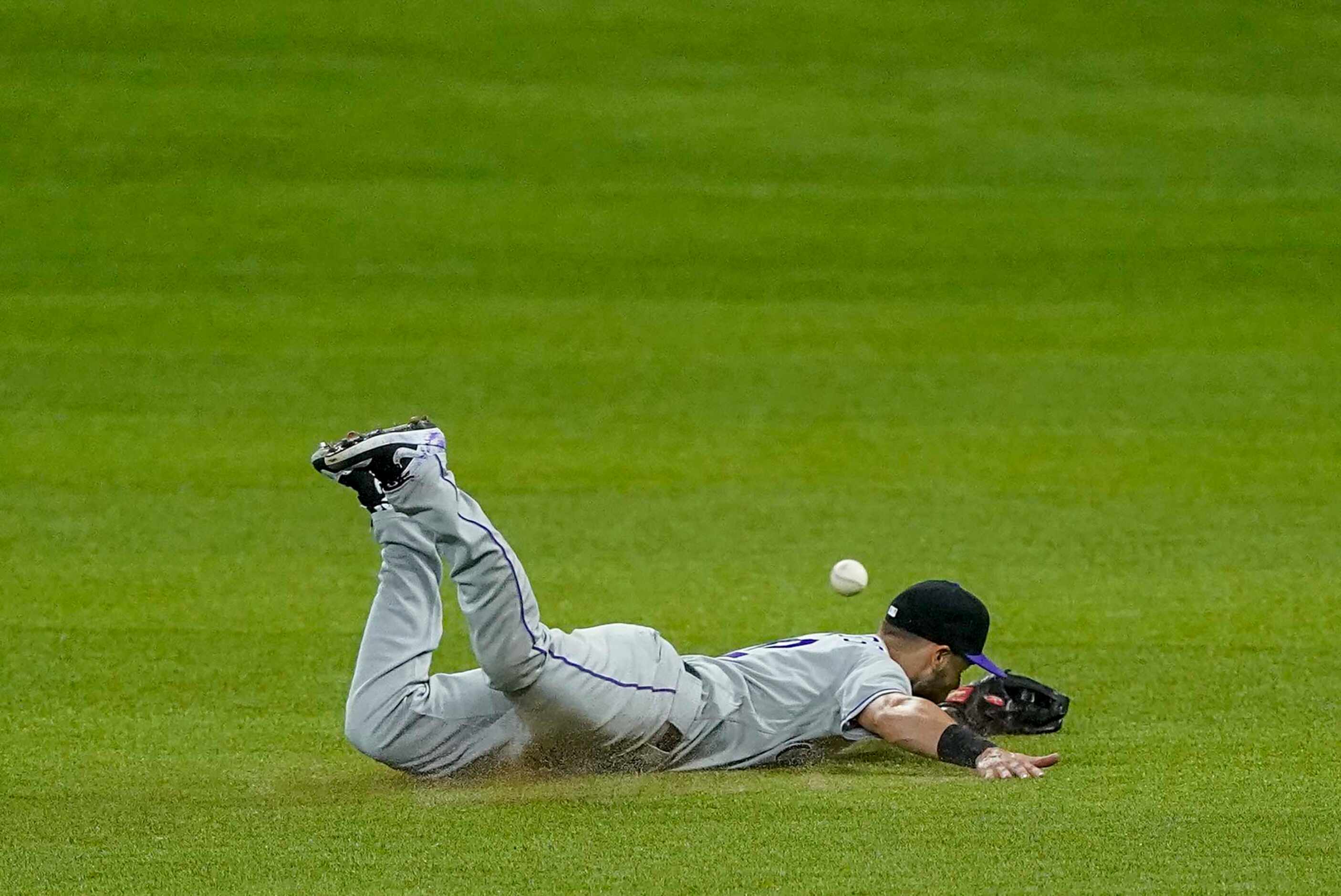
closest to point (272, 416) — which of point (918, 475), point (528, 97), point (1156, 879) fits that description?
point (918, 475)

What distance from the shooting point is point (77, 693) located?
297 inches

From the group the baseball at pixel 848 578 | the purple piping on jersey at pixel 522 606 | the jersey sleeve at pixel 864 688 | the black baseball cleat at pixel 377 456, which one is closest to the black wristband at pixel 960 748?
the jersey sleeve at pixel 864 688

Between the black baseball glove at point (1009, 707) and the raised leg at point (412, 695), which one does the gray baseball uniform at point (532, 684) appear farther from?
the black baseball glove at point (1009, 707)

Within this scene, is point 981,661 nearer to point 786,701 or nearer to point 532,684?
point 786,701

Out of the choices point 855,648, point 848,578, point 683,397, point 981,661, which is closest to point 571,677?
point 855,648

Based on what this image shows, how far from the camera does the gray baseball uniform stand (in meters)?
5.89

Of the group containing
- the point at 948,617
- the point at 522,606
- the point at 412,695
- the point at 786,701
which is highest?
the point at 522,606

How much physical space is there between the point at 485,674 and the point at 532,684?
22 centimetres

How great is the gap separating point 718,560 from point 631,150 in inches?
454

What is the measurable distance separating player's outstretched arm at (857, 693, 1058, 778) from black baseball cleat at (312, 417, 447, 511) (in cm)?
163

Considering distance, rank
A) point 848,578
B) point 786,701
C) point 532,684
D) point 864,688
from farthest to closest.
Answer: point 848,578 < point 786,701 < point 864,688 < point 532,684

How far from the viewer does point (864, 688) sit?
20.2 ft

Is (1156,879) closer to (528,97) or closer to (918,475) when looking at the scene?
(918,475)

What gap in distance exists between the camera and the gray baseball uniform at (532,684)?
589cm
